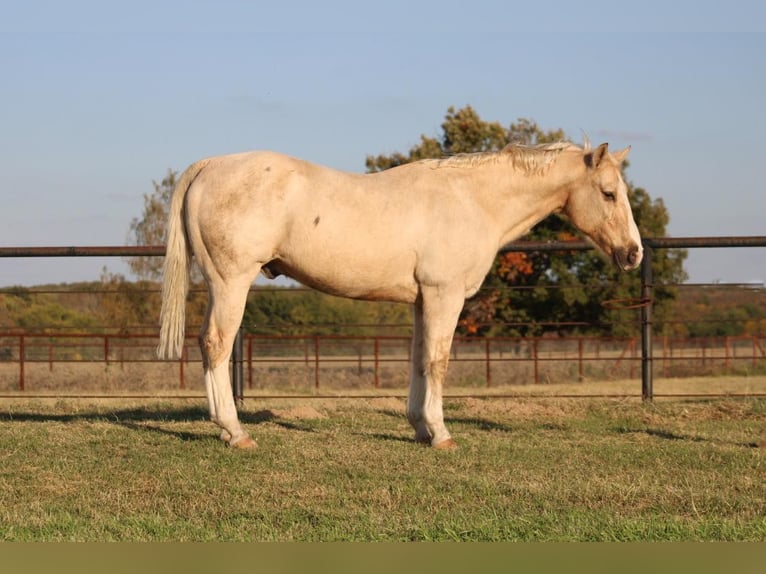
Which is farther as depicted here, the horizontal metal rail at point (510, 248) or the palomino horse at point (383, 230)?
the horizontal metal rail at point (510, 248)

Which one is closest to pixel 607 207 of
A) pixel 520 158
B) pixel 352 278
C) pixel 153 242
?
pixel 520 158

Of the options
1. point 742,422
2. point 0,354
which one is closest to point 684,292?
point 0,354

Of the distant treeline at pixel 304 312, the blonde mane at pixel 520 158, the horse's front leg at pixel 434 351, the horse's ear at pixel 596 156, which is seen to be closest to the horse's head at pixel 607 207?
the horse's ear at pixel 596 156

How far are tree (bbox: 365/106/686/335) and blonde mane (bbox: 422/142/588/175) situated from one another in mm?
20659

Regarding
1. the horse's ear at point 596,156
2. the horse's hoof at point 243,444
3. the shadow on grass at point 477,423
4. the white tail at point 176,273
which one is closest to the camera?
the horse's hoof at point 243,444

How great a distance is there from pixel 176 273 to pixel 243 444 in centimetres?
127

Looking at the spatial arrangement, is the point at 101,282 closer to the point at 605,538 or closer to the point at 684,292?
the point at 684,292

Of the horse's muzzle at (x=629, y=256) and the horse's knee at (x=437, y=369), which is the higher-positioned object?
the horse's muzzle at (x=629, y=256)

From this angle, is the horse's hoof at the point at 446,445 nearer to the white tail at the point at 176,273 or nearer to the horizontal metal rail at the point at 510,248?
the white tail at the point at 176,273

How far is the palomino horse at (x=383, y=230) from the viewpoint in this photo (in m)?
5.91

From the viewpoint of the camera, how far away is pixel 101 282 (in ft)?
92.2

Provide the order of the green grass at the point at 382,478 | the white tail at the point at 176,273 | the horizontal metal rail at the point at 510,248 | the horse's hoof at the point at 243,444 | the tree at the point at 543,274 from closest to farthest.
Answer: the green grass at the point at 382,478
the horse's hoof at the point at 243,444
the white tail at the point at 176,273
the horizontal metal rail at the point at 510,248
the tree at the point at 543,274

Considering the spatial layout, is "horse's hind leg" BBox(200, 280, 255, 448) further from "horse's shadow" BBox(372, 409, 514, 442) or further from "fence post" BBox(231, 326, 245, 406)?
"fence post" BBox(231, 326, 245, 406)

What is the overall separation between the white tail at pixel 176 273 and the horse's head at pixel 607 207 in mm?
2647
